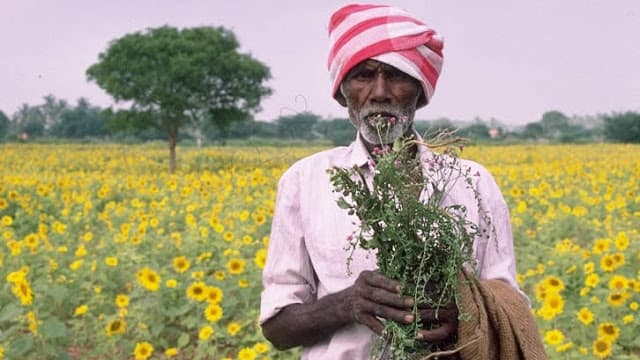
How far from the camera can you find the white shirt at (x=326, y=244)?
167cm

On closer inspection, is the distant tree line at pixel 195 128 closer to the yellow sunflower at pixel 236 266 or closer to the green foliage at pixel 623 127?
the green foliage at pixel 623 127

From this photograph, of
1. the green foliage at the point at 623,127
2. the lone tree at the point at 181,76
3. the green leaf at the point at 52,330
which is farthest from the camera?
the green foliage at the point at 623,127

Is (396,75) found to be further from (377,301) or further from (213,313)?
(213,313)

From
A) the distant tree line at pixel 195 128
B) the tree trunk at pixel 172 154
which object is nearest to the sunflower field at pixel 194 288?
the distant tree line at pixel 195 128

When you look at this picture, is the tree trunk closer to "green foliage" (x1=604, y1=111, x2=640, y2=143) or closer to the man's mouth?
the man's mouth

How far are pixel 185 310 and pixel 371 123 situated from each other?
10.8ft

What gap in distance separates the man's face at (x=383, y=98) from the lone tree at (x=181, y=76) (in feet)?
72.6

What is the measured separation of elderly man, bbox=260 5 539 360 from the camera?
5.47ft

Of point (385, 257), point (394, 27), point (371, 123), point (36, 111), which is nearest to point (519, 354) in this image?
point (385, 257)

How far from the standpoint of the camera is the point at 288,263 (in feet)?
5.69

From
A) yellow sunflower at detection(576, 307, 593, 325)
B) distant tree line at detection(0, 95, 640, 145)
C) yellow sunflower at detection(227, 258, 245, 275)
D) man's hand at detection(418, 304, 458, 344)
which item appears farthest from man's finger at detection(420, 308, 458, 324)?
distant tree line at detection(0, 95, 640, 145)

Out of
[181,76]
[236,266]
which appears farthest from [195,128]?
[236,266]

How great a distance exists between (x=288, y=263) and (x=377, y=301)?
1.12ft

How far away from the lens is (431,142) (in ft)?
4.98
